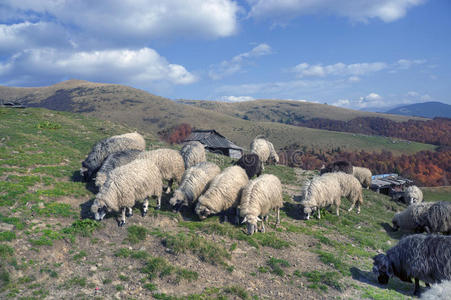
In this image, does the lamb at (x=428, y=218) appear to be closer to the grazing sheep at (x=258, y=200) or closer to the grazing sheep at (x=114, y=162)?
the grazing sheep at (x=258, y=200)

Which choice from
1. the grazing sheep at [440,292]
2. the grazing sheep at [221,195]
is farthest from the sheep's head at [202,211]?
the grazing sheep at [440,292]

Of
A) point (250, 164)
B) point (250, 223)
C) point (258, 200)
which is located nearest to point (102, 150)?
point (250, 164)

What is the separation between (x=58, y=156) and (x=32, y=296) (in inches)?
525

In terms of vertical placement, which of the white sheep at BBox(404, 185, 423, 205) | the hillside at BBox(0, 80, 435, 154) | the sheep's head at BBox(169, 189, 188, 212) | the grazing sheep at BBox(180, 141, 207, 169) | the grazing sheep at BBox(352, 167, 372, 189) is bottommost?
the white sheep at BBox(404, 185, 423, 205)

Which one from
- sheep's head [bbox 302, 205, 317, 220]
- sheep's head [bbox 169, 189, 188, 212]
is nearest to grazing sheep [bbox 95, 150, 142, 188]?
sheep's head [bbox 169, 189, 188, 212]

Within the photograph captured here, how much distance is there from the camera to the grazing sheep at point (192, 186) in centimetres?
1213

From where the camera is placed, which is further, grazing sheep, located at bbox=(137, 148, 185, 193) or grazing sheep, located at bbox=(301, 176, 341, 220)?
grazing sheep, located at bbox=(137, 148, 185, 193)

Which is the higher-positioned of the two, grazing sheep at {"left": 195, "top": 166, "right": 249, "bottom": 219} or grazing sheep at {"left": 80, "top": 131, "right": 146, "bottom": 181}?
grazing sheep at {"left": 80, "top": 131, "right": 146, "bottom": 181}

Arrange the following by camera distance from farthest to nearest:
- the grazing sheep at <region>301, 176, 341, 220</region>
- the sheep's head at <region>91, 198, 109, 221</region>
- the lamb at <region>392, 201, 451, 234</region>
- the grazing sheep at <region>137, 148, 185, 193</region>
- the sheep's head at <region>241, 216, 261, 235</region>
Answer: the grazing sheep at <region>137, 148, 185, 193</region> < the grazing sheep at <region>301, 176, 341, 220</region> < the lamb at <region>392, 201, 451, 234</region> < the sheep's head at <region>241, 216, 261, 235</region> < the sheep's head at <region>91, 198, 109, 221</region>

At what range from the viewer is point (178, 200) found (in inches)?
475

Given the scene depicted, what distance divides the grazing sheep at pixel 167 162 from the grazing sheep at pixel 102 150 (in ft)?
9.32

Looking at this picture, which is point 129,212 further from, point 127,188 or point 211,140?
point 211,140

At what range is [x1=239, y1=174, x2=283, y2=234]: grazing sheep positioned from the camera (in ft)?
36.2

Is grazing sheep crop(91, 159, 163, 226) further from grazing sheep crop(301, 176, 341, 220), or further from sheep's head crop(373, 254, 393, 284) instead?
sheep's head crop(373, 254, 393, 284)
